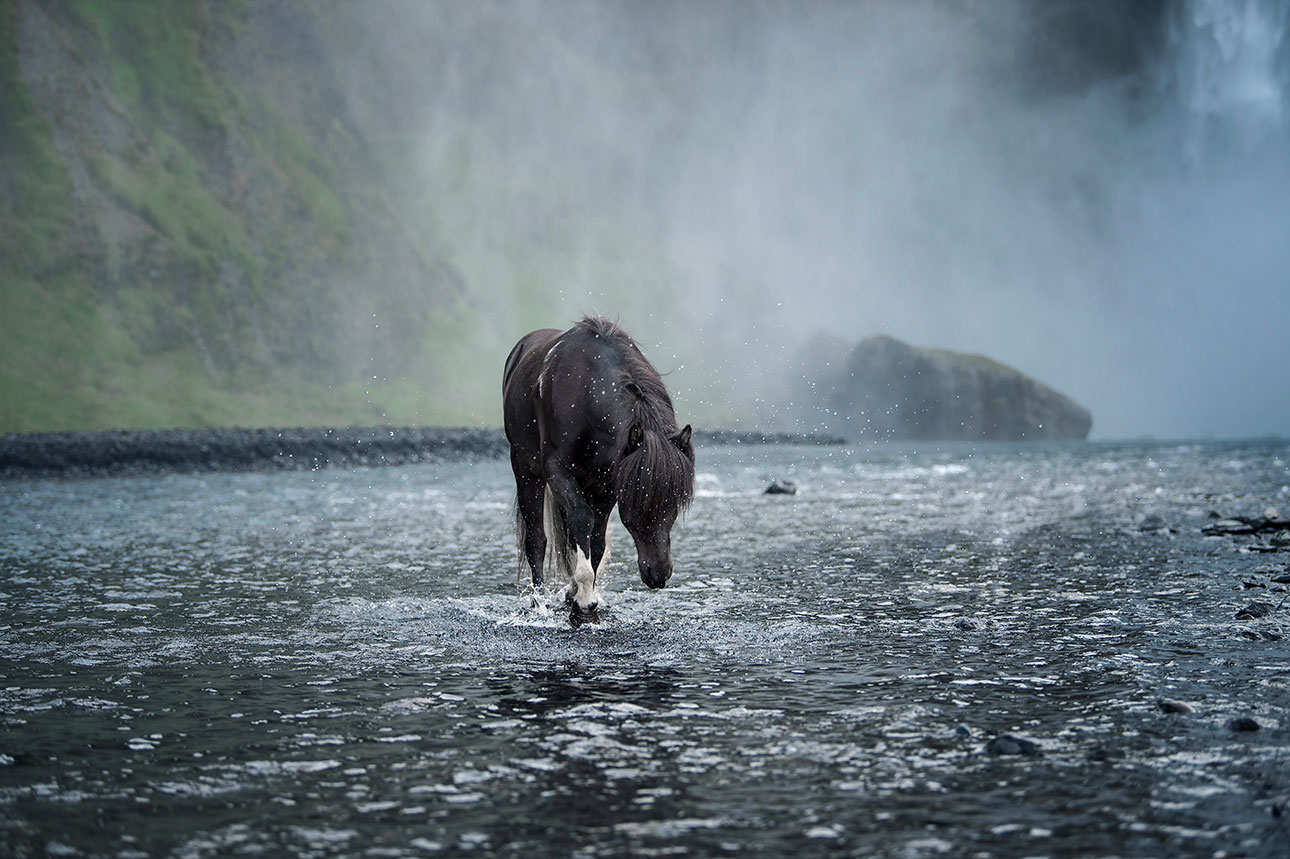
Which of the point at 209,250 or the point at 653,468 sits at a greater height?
the point at 209,250

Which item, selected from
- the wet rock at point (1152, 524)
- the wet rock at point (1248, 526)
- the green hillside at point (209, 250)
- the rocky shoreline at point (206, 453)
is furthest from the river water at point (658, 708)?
the green hillside at point (209, 250)

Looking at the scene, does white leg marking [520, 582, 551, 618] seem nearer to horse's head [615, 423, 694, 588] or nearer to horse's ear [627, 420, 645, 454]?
horse's head [615, 423, 694, 588]

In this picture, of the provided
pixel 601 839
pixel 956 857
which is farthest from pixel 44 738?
pixel 956 857

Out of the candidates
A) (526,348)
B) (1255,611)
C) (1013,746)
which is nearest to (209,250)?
(526,348)

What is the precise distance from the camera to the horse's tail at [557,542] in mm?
11773

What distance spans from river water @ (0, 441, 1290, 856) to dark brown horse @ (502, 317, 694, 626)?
89cm

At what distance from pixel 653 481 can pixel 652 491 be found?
3.4 inches

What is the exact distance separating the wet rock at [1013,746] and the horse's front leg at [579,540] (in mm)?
4860

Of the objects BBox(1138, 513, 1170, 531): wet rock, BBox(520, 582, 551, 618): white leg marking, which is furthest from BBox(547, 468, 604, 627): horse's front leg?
BBox(1138, 513, 1170, 531): wet rock

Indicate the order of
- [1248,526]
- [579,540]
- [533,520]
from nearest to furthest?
1. [579,540]
2. [533,520]
3. [1248,526]

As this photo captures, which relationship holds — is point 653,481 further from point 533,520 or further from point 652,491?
point 533,520

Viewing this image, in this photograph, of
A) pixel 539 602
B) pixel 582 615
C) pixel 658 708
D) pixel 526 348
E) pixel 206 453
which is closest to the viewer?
pixel 658 708

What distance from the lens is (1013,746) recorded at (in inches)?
244

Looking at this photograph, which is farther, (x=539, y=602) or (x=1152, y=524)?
(x=1152, y=524)
